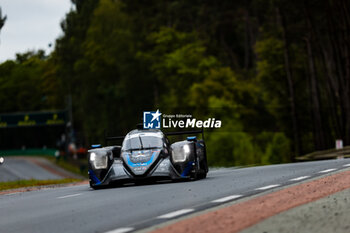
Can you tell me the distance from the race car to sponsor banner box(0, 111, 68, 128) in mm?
81277

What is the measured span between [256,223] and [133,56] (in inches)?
3202

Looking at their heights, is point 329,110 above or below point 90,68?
below

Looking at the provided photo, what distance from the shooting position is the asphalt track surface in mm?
10914

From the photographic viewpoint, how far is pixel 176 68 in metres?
84.9

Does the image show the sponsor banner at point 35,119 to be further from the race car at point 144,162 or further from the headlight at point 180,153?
the headlight at point 180,153

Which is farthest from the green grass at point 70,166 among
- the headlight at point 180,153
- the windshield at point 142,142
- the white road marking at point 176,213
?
the white road marking at point 176,213

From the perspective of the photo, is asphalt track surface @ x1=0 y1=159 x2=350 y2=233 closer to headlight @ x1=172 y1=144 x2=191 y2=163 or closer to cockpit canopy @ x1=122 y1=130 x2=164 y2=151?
headlight @ x1=172 y1=144 x2=191 y2=163

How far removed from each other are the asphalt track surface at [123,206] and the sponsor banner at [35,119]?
83915 millimetres

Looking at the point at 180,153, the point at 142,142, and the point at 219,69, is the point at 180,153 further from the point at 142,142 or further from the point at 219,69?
the point at 219,69

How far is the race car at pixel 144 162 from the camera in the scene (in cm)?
1905

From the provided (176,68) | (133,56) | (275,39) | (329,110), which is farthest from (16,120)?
(329,110)

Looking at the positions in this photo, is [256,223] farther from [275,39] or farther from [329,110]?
[275,39]

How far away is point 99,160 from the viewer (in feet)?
64.3

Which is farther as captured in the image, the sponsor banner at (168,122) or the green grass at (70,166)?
the green grass at (70,166)
